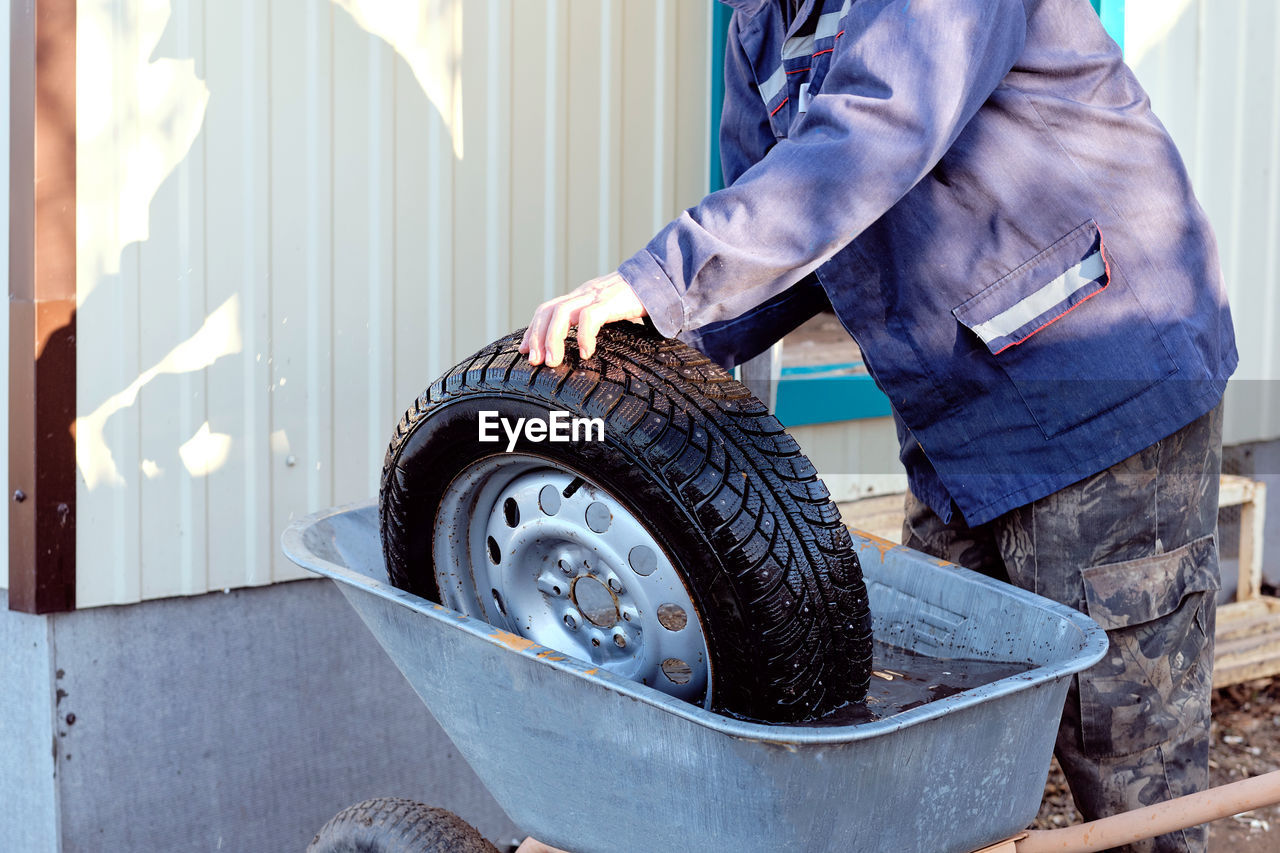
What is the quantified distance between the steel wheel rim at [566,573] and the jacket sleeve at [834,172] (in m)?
0.31

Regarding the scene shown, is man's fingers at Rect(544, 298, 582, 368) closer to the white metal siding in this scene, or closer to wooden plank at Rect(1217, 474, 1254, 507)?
the white metal siding

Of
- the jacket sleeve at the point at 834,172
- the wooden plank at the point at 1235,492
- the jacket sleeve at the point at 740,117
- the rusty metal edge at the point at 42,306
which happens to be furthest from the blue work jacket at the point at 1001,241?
the wooden plank at the point at 1235,492

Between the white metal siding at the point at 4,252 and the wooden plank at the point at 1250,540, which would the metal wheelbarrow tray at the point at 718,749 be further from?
the wooden plank at the point at 1250,540

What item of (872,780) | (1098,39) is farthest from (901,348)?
(872,780)

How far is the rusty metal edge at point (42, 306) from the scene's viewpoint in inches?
108

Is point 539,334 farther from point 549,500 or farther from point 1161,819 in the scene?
point 1161,819

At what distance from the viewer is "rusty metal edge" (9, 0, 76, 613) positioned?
2746 mm

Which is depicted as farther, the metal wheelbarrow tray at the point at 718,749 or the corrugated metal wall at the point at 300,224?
the corrugated metal wall at the point at 300,224

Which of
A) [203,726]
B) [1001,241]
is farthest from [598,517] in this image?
[203,726]

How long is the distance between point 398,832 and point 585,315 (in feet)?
2.96

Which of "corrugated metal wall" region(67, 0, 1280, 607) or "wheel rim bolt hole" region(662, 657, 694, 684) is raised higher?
"corrugated metal wall" region(67, 0, 1280, 607)

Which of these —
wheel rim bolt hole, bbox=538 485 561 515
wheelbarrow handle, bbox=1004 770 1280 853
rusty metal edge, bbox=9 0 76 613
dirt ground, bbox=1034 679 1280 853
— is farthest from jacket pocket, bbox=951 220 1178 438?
dirt ground, bbox=1034 679 1280 853

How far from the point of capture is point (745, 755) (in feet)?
Answer: 5.19

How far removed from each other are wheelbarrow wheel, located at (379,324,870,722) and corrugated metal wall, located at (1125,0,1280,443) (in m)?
3.24
